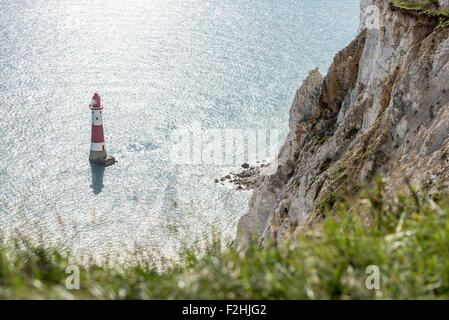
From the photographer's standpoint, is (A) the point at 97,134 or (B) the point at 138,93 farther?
(B) the point at 138,93

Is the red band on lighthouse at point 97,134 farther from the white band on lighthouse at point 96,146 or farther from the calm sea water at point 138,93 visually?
the calm sea water at point 138,93

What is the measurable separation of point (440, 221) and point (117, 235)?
36.7 metres

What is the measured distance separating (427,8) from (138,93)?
49226 millimetres

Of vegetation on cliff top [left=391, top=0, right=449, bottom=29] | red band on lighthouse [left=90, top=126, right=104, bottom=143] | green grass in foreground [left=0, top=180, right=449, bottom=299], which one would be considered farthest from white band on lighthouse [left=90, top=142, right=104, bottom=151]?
green grass in foreground [left=0, top=180, right=449, bottom=299]

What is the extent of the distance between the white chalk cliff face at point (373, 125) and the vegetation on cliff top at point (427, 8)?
0.22 metres

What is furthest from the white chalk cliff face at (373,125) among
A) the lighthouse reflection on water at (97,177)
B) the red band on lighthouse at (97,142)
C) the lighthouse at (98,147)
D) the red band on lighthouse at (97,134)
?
the red band on lighthouse at (97,134)

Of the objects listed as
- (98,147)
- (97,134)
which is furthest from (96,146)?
(97,134)

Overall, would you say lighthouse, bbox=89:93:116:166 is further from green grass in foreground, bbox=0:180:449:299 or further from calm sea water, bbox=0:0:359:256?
green grass in foreground, bbox=0:180:449:299

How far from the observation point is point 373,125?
19391mm

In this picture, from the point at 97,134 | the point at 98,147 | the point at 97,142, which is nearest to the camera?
the point at 98,147

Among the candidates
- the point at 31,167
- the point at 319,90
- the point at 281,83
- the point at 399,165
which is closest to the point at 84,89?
Result: the point at 31,167

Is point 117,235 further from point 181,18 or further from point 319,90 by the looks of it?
point 181,18

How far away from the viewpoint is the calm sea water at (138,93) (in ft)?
149

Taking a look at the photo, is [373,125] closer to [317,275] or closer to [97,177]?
[317,275]
